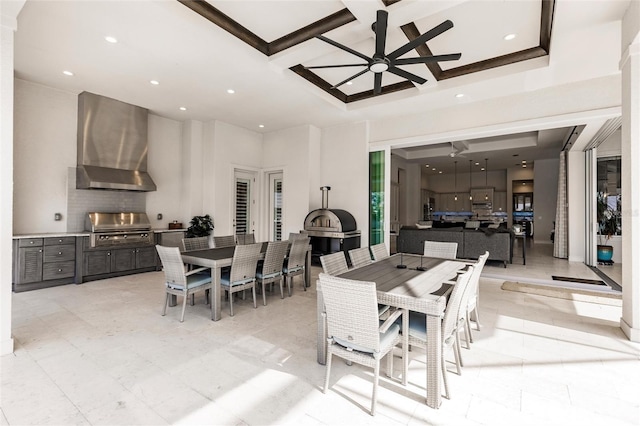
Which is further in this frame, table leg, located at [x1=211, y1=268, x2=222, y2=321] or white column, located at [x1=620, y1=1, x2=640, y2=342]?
table leg, located at [x1=211, y1=268, x2=222, y2=321]

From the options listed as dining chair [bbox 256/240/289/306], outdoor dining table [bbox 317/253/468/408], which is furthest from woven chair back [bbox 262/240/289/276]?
outdoor dining table [bbox 317/253/468/408]

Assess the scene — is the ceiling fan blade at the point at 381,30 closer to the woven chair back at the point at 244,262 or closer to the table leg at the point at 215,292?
the woven chair back at the point at 244,262

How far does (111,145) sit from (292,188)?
3.89 meters

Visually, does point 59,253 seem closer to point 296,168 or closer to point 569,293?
point 296,168

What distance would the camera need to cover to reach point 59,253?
16.9 ft

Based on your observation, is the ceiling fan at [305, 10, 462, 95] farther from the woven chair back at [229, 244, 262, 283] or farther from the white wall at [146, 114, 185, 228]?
the white wall at [146, 114, 185, 228]

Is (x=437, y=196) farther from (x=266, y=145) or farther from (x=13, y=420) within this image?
(x=13, y=420)

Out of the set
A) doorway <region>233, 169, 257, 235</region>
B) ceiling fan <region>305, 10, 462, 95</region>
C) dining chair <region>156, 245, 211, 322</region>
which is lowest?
dining chair <region>156, 245, 211, 322</region>

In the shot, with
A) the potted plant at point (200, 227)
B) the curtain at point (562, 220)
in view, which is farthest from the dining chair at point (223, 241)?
the curtain at point (562, 220)

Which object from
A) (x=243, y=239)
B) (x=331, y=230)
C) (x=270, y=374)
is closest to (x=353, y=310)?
(x=270, y=374)

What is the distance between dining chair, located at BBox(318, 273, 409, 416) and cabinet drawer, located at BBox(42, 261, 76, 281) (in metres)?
5.31

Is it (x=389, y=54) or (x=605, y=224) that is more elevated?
(x=389, y=54)

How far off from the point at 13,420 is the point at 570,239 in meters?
10.3

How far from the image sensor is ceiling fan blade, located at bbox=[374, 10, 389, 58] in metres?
2.85
